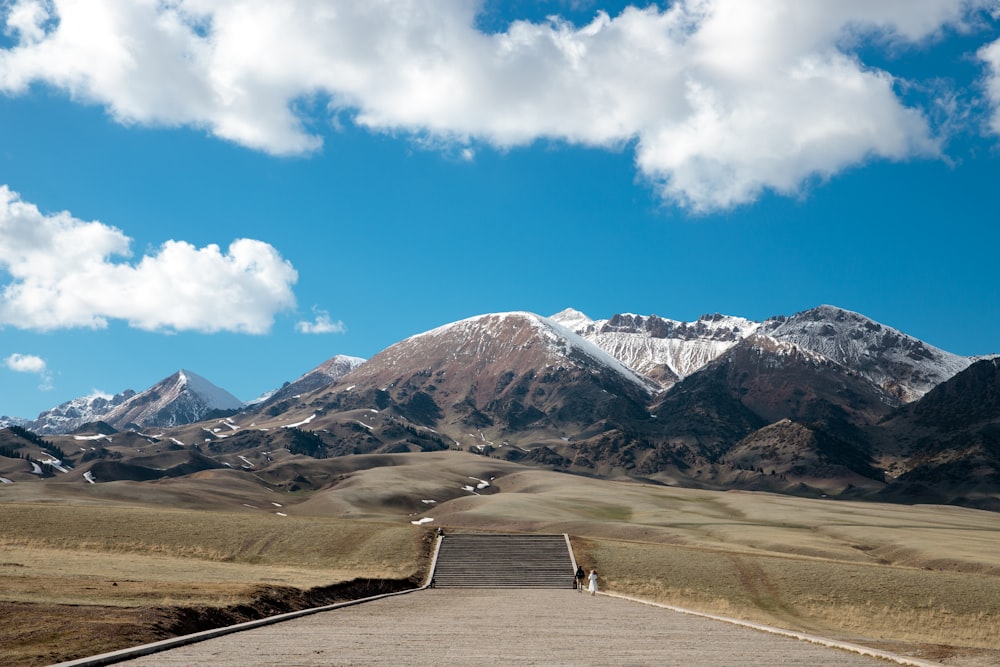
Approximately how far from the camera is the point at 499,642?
83.8 ft

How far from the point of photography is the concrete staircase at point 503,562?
6594 centimetres

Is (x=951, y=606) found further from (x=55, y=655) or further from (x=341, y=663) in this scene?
(x=55, y=655)

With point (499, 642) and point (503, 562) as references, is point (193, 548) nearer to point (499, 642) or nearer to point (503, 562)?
point (503, 562)

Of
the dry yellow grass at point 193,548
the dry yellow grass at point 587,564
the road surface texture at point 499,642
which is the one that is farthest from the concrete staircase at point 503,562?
the road surface texture at point 499,642

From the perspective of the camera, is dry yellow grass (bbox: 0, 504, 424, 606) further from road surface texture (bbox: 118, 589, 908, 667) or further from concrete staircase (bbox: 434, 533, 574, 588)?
road surface texture (bbox: 118, 589, 908, 667)

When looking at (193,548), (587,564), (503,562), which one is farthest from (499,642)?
(193,548)

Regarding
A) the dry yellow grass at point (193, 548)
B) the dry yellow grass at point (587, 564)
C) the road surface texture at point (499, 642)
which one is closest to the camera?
the road surface texture at point (499, 642)

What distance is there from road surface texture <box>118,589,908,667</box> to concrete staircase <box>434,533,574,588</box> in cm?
2439

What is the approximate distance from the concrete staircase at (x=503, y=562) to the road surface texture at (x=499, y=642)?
80.0ft

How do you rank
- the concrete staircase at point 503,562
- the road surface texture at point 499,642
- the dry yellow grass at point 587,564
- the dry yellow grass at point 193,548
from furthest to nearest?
the concrete staircase at point 503,562 → the dry yellow grass at point 193,548 → the dry yellow grass at point 587,564 → the road surface texture at point 499,642

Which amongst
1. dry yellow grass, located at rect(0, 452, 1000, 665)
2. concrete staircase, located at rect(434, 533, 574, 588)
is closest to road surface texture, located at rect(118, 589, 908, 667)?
dry yellow grass, located at rect(0, 452, 1000, 665)

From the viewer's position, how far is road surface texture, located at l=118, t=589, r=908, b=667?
21.2 meters

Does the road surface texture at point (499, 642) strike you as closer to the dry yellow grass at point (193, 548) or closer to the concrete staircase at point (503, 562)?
the dry yellow grass at point (193, 548)

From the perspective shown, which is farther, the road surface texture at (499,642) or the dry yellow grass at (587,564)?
the dry yellow grass at (587,564)
